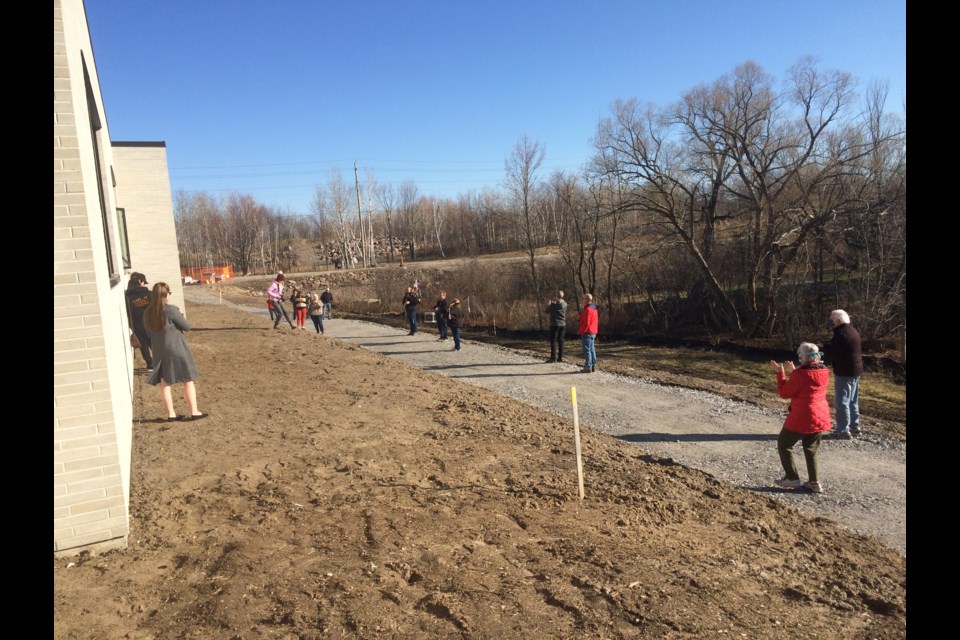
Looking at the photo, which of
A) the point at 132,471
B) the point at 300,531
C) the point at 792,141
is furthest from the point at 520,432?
the point at 792,141

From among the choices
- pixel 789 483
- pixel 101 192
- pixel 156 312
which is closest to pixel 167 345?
pixel 156 312

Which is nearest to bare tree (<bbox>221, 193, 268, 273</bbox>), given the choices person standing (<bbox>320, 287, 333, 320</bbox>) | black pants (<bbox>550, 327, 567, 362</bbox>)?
person standing (<bbox>320, 287, 333, 320</bbox>)

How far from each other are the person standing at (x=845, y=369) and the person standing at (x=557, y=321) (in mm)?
6038

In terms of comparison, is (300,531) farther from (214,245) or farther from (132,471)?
(214,245)

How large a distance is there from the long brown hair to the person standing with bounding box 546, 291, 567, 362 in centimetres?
852

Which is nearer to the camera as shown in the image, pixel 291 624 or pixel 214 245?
pixel 291 624

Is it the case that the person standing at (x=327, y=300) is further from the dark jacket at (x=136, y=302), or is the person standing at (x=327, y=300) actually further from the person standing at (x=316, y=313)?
the dark jacket at (x=136, y=302)

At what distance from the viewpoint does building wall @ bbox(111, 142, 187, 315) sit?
19.1m

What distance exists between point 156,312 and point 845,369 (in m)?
9.41

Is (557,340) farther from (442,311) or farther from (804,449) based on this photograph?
(804,449)

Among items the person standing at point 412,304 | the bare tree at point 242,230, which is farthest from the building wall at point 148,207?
the bare tree at point 242,230

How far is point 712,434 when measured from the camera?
29.3 feet
